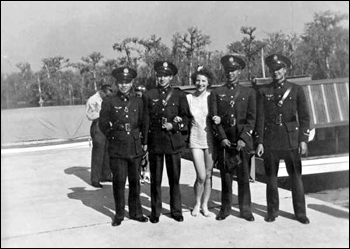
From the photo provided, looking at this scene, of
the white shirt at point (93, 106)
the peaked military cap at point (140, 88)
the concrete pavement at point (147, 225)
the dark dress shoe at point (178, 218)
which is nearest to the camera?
the concrete pavement at point (147, 225)

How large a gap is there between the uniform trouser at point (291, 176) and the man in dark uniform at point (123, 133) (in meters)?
1.39

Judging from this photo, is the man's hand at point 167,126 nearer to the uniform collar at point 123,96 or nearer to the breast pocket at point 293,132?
the uniform collar at point 123,96

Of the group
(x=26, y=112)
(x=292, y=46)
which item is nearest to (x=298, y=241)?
(x=292, y=46)

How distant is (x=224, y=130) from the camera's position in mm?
4426

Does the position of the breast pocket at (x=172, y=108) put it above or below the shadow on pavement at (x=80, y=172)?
above

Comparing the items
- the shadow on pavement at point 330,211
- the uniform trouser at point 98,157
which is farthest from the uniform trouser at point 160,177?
the uniform trouser at point 98,157

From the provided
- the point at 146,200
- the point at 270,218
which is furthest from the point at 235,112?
the point at 146,200

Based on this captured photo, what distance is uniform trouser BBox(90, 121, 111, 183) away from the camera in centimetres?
682

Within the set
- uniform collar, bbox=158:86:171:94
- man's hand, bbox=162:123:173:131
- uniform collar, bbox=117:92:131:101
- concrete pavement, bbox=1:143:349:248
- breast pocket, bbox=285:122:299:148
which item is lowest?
concrete pavement, bbox=1:143:349:248

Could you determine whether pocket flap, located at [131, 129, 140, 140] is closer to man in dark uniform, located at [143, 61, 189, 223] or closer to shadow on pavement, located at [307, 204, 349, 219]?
man in dark uniform, located at [143, 61, 189, 223]

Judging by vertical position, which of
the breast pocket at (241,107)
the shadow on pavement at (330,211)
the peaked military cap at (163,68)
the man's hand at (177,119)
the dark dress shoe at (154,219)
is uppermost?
the peaked military cap at (163,68)

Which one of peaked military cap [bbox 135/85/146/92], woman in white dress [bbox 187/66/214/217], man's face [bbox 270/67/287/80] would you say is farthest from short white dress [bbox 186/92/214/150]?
peaked military cap [bbox 135/85/146/92]

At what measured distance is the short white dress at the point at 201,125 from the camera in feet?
14.8

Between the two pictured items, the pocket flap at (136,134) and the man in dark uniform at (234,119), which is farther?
the pocket flap at (136,134)
